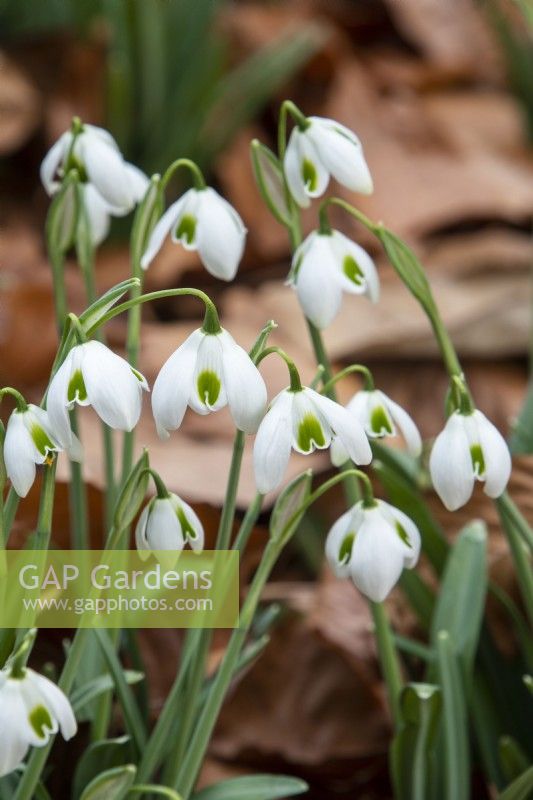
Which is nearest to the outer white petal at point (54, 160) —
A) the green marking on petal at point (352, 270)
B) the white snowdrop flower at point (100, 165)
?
the white snowdrop flower at point (100, 165)

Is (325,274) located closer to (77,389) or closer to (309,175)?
(309,175)

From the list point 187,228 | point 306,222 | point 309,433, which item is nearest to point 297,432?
point 309,433

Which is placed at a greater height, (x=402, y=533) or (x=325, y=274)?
(x=325, y=274)

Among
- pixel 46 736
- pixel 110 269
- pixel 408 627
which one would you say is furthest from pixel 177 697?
pixel 110 269

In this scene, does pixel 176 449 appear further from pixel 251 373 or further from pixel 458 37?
pixel 458 37

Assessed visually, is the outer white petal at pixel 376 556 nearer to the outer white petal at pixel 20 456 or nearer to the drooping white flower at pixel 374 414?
the drooping white flower at pixel 374 414

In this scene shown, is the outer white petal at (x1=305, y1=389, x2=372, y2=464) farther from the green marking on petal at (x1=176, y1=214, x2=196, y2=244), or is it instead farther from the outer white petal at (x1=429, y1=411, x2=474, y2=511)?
the green marking on petal at (x1=176, y1=214, x2=196, y2=244)

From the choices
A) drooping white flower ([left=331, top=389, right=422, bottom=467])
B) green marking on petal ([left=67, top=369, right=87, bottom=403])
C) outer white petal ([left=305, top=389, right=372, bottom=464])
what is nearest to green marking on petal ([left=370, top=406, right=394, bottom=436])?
drooping white flower ([left=331, top=389, right=422, bottom=467])
